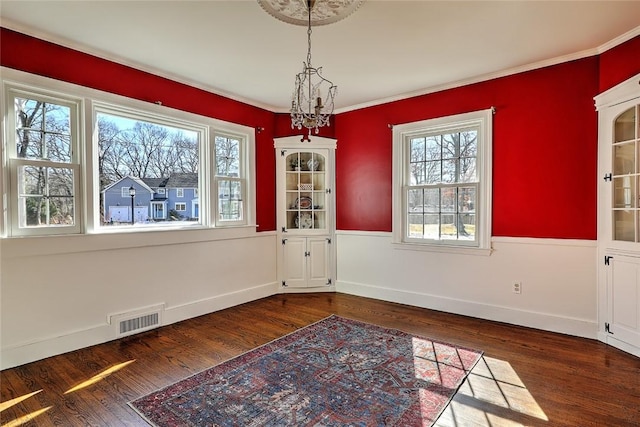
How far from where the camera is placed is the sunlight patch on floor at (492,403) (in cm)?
202

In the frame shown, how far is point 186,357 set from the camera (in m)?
2.89

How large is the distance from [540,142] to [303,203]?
3.11m

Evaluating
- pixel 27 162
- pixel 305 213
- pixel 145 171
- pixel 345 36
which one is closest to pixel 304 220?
pixel 305 213

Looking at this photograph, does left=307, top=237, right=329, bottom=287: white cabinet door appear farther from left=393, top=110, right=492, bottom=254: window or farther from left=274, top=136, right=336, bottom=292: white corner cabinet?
→ left=393, top=110, right=492, bottom=254: window

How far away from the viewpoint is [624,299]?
2953mm

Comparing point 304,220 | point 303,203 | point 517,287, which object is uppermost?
point 303,203

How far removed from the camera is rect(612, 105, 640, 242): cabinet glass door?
2.89 metres

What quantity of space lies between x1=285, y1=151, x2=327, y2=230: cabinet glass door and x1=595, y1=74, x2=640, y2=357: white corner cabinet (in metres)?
3.28

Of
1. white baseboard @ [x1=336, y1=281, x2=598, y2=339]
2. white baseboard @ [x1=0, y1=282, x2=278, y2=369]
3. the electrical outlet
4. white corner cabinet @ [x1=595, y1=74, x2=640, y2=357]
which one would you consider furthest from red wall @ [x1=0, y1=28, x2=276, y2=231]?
white corner cabinet @ [x1=595, y1=74, x2=640, y2=357]

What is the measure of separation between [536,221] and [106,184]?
4435 mm

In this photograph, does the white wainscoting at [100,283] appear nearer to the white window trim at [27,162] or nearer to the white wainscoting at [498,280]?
the white window trim at [27,162]

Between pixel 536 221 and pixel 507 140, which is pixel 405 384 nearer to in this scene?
pixel 536 221

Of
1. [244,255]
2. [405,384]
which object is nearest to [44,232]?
[244,255]

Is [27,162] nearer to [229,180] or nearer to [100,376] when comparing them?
[100,376]
